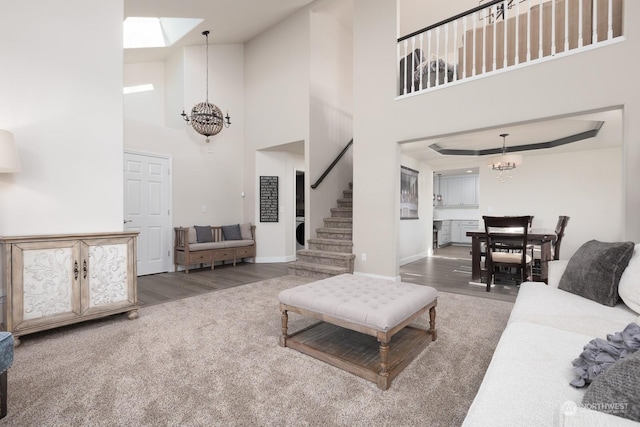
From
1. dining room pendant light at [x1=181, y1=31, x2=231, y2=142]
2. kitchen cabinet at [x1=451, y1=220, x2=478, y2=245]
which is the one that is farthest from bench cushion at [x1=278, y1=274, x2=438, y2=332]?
kitchen cabinet at [x1=451, y1=220, x2=478, y2=245]

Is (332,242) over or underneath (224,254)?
over

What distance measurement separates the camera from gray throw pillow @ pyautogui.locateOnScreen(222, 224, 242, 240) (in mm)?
6152

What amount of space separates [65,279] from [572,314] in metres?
3.79

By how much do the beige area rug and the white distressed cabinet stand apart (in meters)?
0.18

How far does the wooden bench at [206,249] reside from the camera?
5.34 m

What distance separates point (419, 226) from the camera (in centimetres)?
708

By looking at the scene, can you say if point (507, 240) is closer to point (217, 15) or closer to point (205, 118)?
point (205, 118)

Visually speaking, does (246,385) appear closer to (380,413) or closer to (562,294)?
(380,413)

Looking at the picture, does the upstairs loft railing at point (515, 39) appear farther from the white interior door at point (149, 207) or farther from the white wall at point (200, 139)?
the white interior door at point (149, 207)

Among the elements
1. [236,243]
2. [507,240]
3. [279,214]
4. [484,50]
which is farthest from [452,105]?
[236,243]

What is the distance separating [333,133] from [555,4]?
3.72 m

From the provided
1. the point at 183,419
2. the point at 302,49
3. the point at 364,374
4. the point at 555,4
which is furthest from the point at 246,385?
the point at 302,49

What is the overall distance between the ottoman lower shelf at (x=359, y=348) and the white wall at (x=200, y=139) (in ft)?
13.7

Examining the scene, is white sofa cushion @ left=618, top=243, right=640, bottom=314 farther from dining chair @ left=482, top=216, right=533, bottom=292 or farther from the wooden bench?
the wooden bench
